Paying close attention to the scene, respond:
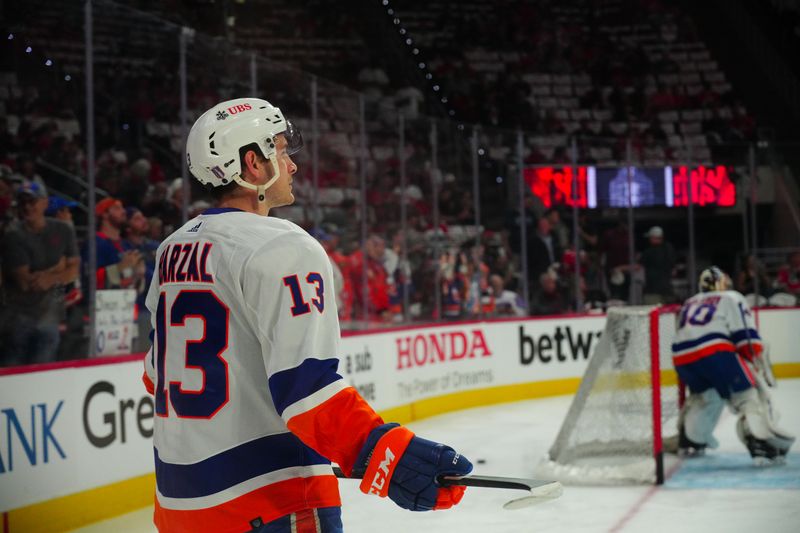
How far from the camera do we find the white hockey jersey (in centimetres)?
674

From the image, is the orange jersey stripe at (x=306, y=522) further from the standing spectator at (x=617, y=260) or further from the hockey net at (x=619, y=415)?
the standing spectator at (x=617, y=260)

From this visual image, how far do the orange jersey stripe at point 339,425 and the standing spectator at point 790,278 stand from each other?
1118 cm

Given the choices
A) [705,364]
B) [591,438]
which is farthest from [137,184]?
[705,364]

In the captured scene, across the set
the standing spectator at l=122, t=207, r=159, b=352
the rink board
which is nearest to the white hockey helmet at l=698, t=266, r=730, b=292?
the rink board

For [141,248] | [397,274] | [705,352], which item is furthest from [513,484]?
[397,274]

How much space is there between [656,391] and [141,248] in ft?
10.2

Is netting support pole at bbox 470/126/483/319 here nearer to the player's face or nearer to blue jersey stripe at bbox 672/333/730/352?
blue jersey stripe at bbox 672/333/730/352

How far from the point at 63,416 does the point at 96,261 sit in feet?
3.73

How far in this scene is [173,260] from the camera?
1.93 m

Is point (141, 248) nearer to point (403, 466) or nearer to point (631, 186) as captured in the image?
point (403, 466)

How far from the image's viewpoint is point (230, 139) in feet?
6.33

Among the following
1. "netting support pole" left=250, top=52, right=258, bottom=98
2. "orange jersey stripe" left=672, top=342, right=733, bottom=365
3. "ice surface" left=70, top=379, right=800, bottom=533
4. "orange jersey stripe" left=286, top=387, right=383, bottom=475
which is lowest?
"ice surface" left=70, top=379, right=800, bottom=533

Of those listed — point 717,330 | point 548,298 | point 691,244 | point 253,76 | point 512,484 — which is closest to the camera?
point 512,484

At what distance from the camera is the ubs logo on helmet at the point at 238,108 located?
77.3 inches
